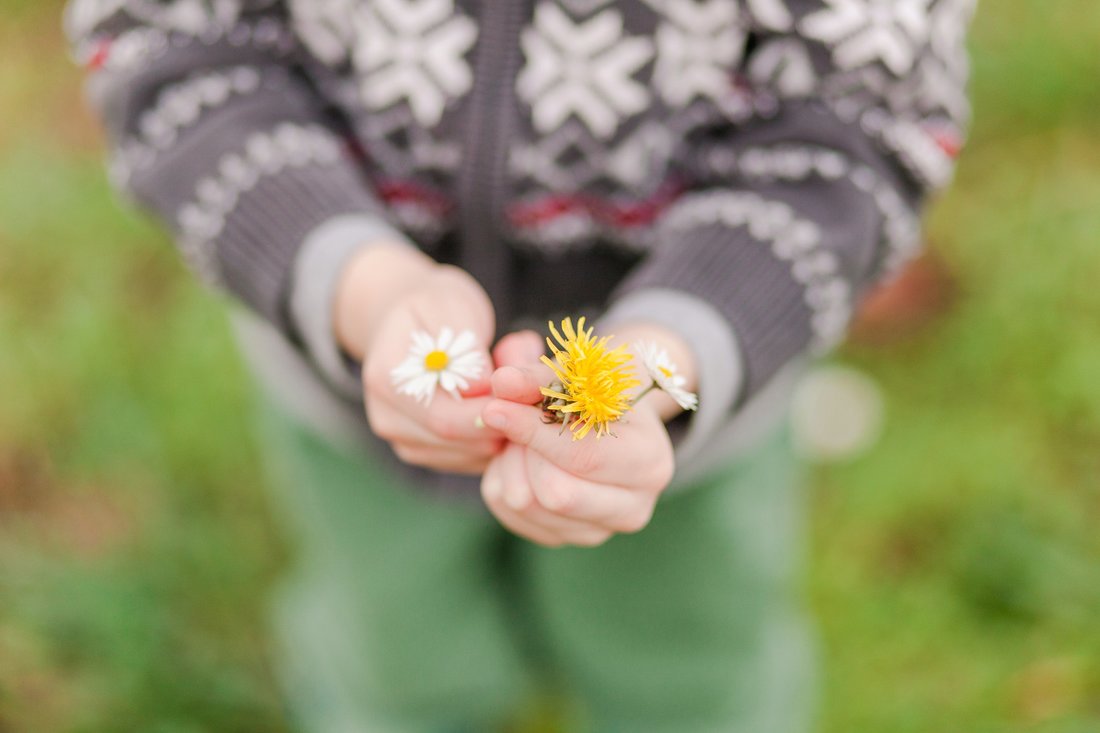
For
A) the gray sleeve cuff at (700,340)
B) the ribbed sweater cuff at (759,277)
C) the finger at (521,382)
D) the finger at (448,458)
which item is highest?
the ribbed sweater cuff at (759,277)

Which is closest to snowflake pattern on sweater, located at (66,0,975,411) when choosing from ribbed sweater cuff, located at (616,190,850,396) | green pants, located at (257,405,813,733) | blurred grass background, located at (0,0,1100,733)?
ribbed sweater cuff, located at (616,190,850,396)

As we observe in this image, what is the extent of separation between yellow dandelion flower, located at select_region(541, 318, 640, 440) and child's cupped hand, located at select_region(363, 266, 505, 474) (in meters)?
0.06

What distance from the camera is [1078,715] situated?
1.14 m

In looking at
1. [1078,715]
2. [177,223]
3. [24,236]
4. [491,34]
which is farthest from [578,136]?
[24,236]

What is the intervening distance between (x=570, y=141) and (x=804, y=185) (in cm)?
15

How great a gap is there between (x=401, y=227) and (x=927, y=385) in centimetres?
89

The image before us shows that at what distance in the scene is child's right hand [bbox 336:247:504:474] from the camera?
0.54m

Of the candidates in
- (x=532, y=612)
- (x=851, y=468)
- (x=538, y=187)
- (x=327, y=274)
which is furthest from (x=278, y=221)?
(x=851, y=468)

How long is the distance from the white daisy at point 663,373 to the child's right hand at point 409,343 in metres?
0.08

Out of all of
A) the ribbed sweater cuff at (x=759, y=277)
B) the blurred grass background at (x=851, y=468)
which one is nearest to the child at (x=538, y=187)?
the ribbed sweater cuff at (x=759, y=277)

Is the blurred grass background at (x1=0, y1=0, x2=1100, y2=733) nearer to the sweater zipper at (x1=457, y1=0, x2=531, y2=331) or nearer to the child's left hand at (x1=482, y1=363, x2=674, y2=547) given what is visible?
the sweater zipper at (x1=457, y1=0, x2=531, y2=331)

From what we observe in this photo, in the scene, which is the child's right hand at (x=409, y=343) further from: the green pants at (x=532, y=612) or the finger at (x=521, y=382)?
the green pants at (x=532, y=612)

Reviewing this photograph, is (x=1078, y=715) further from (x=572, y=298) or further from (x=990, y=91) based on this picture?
(x=990, y=91)

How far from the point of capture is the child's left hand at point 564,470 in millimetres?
486
